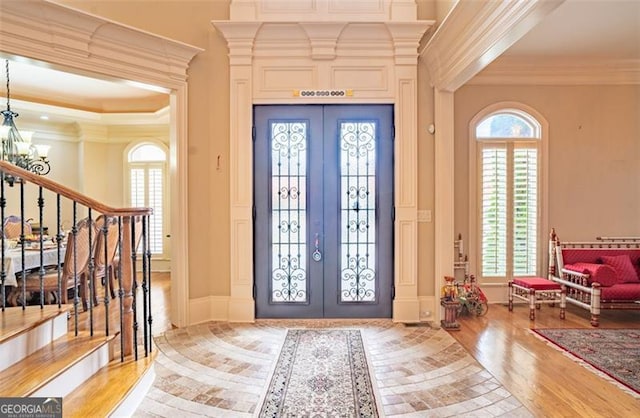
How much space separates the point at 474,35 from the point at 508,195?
250cm

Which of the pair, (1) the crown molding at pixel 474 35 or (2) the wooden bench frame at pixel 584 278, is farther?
(2) the wooden bench frame at pixel 584 278

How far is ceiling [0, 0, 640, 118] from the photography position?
145 inches

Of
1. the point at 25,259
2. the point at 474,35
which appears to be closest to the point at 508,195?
the point at 474,35

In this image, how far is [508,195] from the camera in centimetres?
489

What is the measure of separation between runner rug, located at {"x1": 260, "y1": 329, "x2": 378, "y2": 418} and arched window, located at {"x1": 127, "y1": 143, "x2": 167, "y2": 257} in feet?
16.0

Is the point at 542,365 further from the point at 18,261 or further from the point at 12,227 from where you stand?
the point at 12,227

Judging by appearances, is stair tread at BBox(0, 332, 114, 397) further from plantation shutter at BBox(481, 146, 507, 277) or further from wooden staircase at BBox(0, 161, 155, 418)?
plantation shutter at BBox(481, 146, 507, 277)

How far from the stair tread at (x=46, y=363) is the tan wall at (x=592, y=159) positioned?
5366 millimetres

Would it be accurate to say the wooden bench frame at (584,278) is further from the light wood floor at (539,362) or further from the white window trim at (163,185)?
the white window trim at (163,185)

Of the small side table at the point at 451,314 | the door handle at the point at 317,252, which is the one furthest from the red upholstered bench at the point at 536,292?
the door handle at the point at 317,252

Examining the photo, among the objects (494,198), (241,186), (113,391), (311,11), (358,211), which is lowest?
(113,391)

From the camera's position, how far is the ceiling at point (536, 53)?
3686 mm

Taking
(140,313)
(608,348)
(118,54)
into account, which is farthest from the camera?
(140,313)

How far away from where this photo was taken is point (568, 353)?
3324 millimetres
